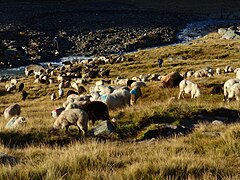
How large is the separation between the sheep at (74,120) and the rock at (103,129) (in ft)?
1.09

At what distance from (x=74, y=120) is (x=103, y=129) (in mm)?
1107

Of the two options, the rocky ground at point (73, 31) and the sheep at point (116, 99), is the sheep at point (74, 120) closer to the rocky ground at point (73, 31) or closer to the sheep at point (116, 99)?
the sheep at point (116, 99)

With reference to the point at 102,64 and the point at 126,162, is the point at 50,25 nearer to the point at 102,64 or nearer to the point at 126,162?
the point at 102,64

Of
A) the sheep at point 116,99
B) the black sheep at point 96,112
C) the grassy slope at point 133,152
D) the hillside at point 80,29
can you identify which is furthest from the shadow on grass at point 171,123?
the hillside at point 80,29

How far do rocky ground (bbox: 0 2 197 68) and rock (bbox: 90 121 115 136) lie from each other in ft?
168

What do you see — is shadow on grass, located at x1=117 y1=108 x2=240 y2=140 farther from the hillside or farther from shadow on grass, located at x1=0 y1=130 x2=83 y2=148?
the hillside

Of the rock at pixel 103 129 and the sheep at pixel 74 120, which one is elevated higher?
the sheep at pixel 74 120

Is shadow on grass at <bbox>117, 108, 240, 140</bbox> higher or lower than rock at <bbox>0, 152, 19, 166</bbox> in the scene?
lower

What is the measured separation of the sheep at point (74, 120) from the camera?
11945 mm

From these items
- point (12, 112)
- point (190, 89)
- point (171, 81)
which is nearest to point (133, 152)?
point (190, 89)

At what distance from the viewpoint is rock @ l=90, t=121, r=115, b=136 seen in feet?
38.2

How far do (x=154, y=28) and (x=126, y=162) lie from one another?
93673mm

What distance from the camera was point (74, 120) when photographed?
12203 millimetres

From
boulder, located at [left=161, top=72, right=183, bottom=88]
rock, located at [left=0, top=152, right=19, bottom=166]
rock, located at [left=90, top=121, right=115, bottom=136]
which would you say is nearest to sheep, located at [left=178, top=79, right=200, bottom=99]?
boulder, located at [left=161, top=72, right=183, bottom=88]
